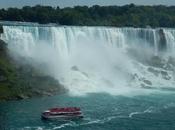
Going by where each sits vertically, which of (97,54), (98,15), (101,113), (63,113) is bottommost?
(101,113)

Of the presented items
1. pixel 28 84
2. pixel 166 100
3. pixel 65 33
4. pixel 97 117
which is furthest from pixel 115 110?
pixel 65 33

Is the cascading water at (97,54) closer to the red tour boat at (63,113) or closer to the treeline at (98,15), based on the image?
the red tour boat at (63,113)

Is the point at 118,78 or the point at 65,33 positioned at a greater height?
the point at 65,33

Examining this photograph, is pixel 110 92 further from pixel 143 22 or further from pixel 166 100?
pixel 143 22

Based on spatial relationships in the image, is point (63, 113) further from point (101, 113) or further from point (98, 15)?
point (98, 15)

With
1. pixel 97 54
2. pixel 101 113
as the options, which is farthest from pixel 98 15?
pixel 101 113
